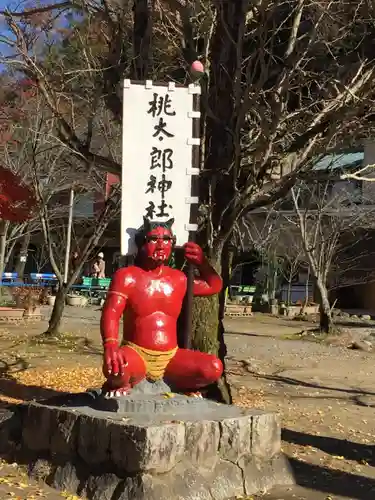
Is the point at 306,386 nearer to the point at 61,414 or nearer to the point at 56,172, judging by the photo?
the point at 61,414

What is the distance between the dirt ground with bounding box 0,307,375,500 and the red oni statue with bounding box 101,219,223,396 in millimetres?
1068

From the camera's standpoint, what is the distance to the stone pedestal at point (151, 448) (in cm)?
443

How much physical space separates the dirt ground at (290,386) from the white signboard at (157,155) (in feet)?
7.84

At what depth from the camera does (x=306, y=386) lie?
10.2m

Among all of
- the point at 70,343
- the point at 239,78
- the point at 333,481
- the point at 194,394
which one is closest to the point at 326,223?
the point at 70,343

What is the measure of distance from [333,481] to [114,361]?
86.7 inches

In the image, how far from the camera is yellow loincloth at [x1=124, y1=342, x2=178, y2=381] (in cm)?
506

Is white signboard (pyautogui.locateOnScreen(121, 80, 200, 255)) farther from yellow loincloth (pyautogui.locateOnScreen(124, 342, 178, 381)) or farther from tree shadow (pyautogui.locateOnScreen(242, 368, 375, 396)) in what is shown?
tree shadow (pyautogui.locateOnScreen(242, 368, 375, 396))

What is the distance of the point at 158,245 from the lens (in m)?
5.10

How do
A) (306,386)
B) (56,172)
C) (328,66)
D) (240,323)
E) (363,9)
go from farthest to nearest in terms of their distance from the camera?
(240,323), (56,172), (306,386), (328,66), (363,9)

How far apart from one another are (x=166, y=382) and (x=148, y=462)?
37.0 inches

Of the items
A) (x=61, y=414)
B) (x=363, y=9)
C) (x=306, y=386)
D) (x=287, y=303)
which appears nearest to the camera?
(x=61, y=414)

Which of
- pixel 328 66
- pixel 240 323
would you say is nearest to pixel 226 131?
pixel 328 66

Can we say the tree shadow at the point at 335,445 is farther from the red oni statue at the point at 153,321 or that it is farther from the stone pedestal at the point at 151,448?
the red oni statue at the point at 153,321
